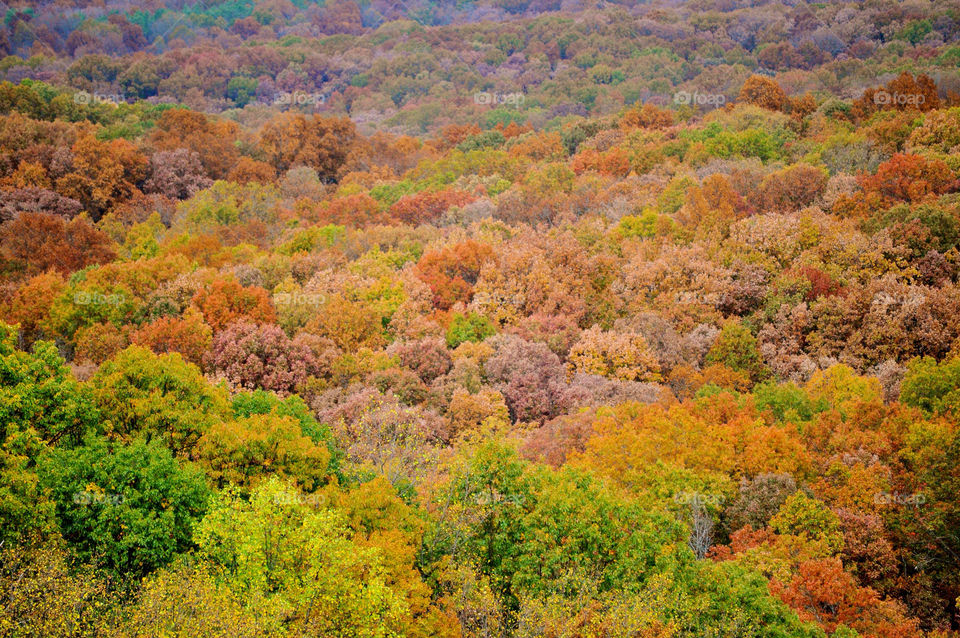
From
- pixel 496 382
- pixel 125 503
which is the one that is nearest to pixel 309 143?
pixel 496 382

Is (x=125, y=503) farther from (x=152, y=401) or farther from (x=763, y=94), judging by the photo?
(x=763, y=94)

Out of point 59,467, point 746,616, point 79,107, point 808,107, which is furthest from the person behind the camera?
point 79,107

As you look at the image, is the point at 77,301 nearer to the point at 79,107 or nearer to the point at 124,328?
the point at 124,328

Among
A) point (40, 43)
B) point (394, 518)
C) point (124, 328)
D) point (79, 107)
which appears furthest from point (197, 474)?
point (40, 43)

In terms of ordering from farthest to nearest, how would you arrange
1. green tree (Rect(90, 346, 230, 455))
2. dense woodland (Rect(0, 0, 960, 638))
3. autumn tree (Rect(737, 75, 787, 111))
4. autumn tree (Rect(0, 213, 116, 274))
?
autumn tree (Rect(737, 75, 787, 111))
autumn tree (Rect(0, 213, 116, 274))
green tree (Rect(90, 346, 230, 455))
dense woodland (Rect(0, 0, 960, 638))

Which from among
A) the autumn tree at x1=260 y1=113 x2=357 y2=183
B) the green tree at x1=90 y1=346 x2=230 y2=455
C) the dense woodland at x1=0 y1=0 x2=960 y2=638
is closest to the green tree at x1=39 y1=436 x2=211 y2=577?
the dense woodland at x1=0 y1=0 x2=960 y2=638

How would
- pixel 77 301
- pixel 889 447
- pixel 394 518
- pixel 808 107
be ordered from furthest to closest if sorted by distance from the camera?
pixel 808 107 → pixel 77 301 → pixel 889 447 → pixel 394 518

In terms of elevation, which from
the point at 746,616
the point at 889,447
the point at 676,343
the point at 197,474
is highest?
the point at 197,474

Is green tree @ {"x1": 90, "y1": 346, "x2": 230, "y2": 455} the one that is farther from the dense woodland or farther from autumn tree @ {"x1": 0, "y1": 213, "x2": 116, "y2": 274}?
autumn tree @ {"x1": 0, "y1": 213, "x2": 116, "y2": 274}
